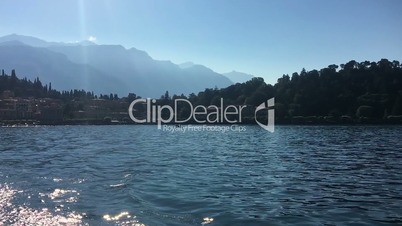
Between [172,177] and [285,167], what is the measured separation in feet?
24.5

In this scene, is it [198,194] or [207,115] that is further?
[207,115]

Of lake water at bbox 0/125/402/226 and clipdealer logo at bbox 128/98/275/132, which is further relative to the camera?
clipdealer logo at bbox 128/98/275/132

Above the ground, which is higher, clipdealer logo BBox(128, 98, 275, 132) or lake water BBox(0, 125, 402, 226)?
clipdealer logo BBox(128, 98, 275, 132)

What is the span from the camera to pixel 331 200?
1445cm

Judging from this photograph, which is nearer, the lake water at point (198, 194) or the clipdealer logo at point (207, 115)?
the lake water at point (198, 194)

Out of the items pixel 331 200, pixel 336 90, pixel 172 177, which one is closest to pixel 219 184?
pixel 172 177

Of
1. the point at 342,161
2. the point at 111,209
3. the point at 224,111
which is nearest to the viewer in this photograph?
the point at 111,209

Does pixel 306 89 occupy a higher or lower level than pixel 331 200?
higher

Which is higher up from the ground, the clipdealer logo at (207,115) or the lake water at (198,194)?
the clipdealer logo at (207,115)

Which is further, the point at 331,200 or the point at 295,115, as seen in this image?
the point at 295,115

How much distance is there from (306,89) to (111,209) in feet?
552

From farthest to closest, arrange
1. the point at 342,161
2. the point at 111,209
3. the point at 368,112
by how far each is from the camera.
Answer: the point at 368,112 → the point at 342,161 → the point at 111,209

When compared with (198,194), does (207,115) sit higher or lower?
higher

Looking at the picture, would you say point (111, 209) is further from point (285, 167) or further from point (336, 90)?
point (336, 90)
